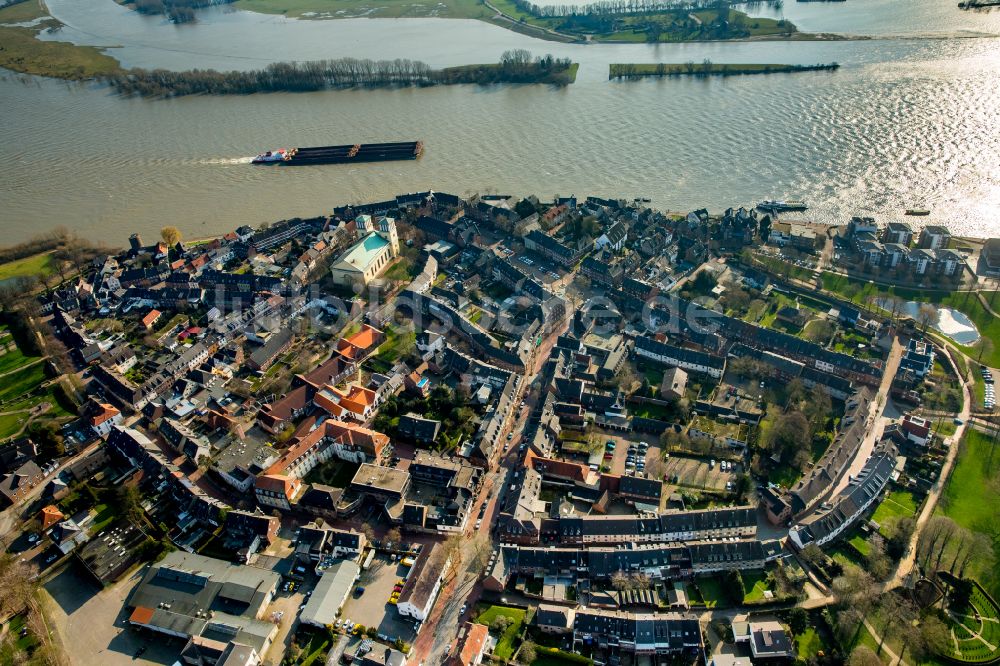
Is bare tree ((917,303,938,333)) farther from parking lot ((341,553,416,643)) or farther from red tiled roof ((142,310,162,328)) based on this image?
red tiled roof ((142,310,162,328))

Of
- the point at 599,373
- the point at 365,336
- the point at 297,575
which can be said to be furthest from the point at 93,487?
the point at 599,373

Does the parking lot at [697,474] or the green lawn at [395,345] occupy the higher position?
the green lawn at [395,345]

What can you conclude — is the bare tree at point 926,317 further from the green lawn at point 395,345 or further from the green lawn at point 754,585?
the green lawn at point 395,345

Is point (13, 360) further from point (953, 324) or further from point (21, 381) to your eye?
point (953, 324)

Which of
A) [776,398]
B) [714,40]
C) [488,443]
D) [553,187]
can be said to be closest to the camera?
[488,443]

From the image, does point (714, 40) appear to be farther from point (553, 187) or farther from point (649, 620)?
point (649, 620)

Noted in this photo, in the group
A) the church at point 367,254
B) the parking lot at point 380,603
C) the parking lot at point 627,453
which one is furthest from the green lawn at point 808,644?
the church at point 367,254
